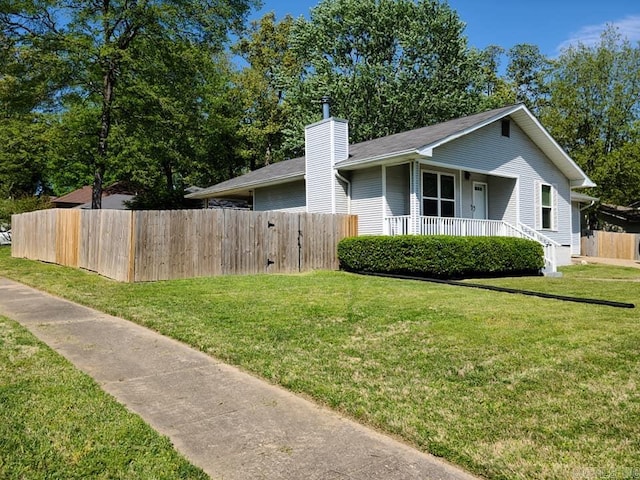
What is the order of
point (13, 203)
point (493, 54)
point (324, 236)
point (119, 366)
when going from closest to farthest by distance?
point (119, 366) → point (324, 236) → point (13, 203) → point (493, 54)

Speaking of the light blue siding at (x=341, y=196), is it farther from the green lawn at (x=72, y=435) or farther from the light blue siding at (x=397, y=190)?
the green lawn at (x=72, y=435)

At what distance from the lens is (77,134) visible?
20641 mm

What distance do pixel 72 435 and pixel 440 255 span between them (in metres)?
10.4

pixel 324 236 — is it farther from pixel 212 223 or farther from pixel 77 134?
pixel 77 134

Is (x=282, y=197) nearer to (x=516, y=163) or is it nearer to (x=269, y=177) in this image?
(x=269, y=177)

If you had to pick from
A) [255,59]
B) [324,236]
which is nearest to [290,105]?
[255,59]

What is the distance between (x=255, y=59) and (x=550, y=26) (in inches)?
851

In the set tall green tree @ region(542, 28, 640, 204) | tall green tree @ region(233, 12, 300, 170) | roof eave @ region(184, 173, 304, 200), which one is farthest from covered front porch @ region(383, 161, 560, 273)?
tall green tree @ region(233, 12, 300, 170)

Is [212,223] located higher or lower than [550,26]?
lower

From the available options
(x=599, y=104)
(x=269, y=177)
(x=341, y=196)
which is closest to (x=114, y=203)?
(x=269, y=177)

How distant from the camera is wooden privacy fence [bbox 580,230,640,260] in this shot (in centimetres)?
2489

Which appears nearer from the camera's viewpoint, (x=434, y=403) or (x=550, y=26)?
(x=434, y=403)

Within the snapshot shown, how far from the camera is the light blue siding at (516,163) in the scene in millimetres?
15531

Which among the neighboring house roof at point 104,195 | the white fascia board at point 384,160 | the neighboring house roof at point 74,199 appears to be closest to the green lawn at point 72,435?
the white fascia board at point 384,160
